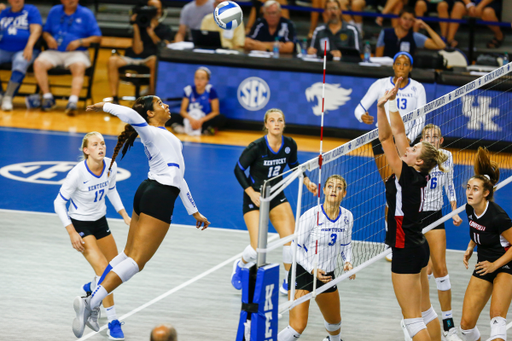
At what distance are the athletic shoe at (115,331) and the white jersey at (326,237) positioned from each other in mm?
1626

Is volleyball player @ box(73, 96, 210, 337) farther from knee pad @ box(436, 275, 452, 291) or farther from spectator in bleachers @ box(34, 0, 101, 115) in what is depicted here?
spectator in bleachers @ box(34, 0, 101, 115)

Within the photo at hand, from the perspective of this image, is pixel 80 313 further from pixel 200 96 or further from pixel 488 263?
pixel 200 96

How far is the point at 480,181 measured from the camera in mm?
5527

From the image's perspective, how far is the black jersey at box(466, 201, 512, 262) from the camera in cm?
548

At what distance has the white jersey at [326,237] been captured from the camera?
5504mm

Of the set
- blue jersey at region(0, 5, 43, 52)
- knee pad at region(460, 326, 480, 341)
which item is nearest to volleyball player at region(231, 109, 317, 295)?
knee pad at region(460, 326, 480, 341)

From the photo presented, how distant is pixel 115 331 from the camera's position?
5.54 metres

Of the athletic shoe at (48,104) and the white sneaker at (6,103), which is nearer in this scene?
the white sneaker at (6,103)

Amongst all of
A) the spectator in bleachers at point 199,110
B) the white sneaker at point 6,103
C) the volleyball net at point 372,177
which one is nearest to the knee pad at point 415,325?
the volleyball net at point 372,177

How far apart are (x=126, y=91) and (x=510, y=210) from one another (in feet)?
32.4

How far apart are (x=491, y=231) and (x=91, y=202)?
3.56 metres

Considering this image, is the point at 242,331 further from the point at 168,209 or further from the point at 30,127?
the point at 30,127

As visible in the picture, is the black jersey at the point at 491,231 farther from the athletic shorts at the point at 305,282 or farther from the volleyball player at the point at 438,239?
the athletic shorts at the point at 305,282

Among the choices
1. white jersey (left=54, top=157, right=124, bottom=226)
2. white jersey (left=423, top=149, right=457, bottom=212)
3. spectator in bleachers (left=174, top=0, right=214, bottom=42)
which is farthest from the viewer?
spectator in bleachers (left=174, top=0, right=214, bottom=42)
